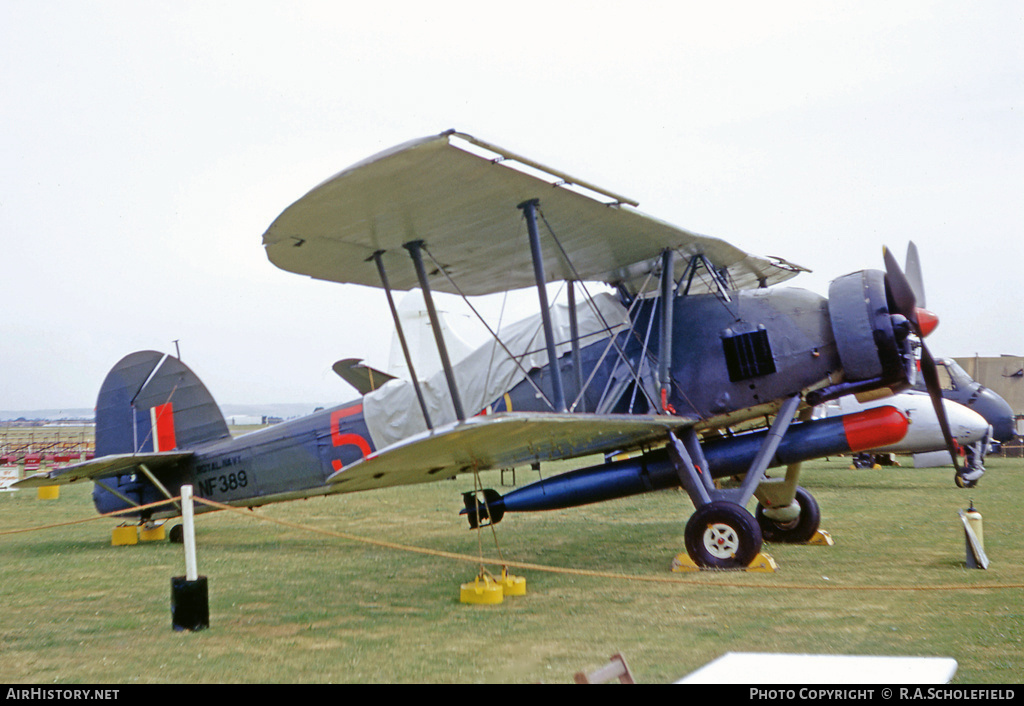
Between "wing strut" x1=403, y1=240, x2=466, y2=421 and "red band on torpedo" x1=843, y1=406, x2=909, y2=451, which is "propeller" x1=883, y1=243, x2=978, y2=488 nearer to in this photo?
"red band on torpedo" x1=843, y1=406, x2=909, y2=451

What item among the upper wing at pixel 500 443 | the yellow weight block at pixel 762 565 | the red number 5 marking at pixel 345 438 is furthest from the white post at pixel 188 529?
the yellow weight block at pixel 762 565

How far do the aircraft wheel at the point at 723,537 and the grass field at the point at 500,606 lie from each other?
20 centimetres

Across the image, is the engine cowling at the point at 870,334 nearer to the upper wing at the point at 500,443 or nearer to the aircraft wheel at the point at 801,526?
the upper wing at the point at 500,443

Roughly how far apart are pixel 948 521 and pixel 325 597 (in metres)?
7.84

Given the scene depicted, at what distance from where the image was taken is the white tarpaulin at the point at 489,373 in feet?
26.9

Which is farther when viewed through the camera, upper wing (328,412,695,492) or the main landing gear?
the main landing gear

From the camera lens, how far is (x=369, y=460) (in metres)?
5.48

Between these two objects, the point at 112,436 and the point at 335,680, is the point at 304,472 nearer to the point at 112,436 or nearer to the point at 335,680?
the point at 112,436

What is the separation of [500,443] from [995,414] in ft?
62.8

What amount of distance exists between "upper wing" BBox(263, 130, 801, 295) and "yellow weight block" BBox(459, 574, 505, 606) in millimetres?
2834

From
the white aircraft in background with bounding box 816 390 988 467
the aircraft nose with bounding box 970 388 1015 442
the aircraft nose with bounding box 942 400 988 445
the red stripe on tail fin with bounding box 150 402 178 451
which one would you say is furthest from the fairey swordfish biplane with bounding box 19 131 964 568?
the aircraft nose with bounding box 970 388 1015 442

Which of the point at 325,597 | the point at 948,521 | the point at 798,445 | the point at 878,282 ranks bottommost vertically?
the point at 948,521

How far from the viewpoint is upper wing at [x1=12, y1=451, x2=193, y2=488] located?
9.01 meters
